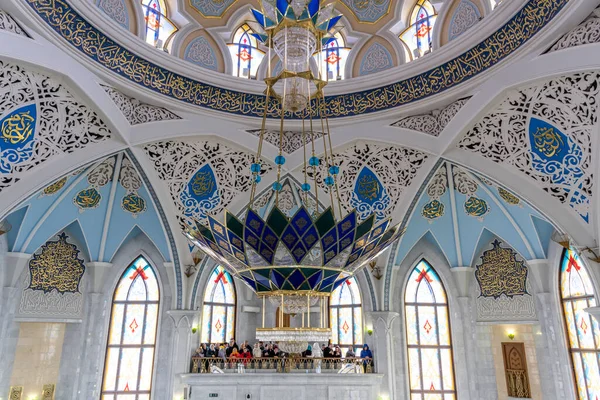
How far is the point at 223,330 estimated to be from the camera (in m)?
9.12

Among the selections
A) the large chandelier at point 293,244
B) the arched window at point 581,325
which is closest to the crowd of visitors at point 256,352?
the arched window at point 581,325

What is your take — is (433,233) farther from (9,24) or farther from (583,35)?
(9,24)

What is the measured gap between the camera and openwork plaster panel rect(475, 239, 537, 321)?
8398 mm

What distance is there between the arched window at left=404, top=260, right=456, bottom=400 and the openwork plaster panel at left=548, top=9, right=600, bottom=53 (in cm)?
545

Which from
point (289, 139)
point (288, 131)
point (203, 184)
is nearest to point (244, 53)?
point (288, 131)

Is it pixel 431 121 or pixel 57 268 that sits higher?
pixel 431 121

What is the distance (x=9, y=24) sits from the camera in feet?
16.2

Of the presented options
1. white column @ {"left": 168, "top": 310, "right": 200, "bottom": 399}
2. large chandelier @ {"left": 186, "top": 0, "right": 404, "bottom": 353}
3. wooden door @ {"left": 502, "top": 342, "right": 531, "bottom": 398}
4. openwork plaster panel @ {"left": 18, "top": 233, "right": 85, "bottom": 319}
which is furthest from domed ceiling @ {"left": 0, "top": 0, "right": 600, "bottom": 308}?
large chandelier @ {"left": 186, "top": 0, "right": 404, "bottom": 353}

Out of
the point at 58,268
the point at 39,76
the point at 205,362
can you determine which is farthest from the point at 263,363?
the point at 39,76

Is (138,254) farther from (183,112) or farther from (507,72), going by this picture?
(507,72)

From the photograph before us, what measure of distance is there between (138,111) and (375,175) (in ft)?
13.9

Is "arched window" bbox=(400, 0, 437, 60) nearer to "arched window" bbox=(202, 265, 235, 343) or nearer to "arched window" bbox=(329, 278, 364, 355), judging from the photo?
"arched window" bbox=(329, 278, 364, 355)

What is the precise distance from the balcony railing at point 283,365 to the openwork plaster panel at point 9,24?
6030mm

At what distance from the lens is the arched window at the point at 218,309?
8.93 metres
